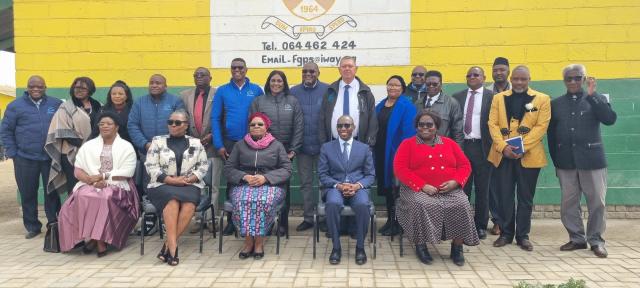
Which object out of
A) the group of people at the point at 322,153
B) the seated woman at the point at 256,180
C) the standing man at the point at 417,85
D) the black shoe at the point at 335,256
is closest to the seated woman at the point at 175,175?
the group of people at the point at 322,153

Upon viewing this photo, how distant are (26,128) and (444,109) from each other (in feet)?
15.3

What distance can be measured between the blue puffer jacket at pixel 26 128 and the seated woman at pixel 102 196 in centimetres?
91

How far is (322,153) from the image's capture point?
15.3ft

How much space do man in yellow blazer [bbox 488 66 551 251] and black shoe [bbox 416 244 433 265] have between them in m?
Answer: 0.96

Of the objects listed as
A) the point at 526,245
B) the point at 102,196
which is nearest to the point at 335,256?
the point at 526,245

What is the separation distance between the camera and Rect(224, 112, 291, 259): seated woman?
4.31 meters

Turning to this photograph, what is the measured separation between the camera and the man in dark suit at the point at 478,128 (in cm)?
489

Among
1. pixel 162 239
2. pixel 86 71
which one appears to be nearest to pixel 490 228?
pixel 162 239

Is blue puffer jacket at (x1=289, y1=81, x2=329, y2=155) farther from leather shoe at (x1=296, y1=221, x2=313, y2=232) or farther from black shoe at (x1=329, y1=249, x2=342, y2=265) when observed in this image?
black shoe at (x1=329, y1=249, x2=342, y2=265)

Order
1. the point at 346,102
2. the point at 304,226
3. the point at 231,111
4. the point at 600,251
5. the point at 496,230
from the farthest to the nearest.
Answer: the point at 304,226, the point at 496,230, the point at 231,111, the point at 346,102, the point at 600,251

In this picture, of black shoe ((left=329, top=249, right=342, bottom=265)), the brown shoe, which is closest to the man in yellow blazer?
the brown shoe

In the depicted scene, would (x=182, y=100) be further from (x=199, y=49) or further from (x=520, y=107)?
(x=520, y=107)

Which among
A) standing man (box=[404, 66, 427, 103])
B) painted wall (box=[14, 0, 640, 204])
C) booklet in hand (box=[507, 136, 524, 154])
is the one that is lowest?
booklet in hand (box=[507, 136, 524, 154])

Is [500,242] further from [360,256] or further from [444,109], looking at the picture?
[360,256]
